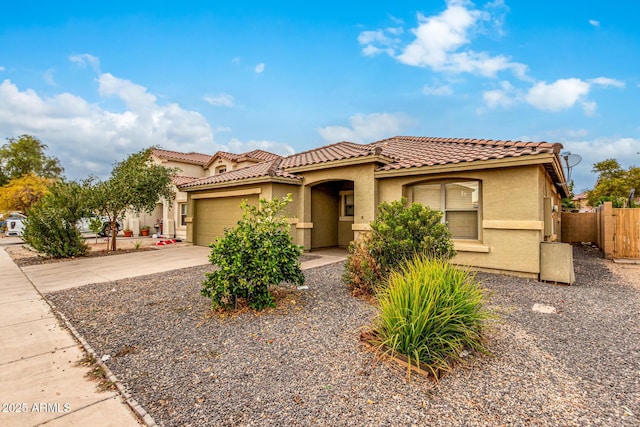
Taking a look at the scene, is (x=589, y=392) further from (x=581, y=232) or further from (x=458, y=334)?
(x=581, y=232)

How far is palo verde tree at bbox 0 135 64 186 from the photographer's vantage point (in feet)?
108

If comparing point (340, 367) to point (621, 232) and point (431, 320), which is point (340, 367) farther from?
point (621, 232)

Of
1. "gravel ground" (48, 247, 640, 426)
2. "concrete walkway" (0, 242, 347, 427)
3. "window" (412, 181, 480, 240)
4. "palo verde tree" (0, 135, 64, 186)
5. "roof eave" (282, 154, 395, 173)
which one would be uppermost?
"palo verde tree" (0, 135, 64, 186)

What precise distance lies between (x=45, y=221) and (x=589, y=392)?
15.5 metres

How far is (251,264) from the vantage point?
4910 millimetres

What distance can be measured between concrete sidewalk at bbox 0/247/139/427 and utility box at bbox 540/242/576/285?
8470 millimetres

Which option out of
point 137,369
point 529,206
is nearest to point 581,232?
point 529,206

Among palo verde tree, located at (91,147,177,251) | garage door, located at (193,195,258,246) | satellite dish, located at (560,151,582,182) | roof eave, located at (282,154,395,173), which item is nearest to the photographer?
roof eave, located at (282,154,395,173)

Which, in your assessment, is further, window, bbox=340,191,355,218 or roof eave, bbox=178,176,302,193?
window, bbox=340,191,355,218

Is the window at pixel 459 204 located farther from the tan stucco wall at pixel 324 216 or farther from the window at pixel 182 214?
the window at pixel 182 214

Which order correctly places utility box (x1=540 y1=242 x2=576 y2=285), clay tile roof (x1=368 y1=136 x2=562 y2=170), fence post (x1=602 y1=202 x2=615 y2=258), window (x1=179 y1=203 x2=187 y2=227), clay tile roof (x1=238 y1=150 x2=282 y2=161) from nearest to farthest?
Answer: utility box (x1=540 y1=242 x2=576 y2=285), clay tile roof (x1=368 y1=136 x2=562 y2=170), fence post (x1=602 y1=202 x2=615 y2=258), window (x1=179 y1=203 x2=187 y2=227), clay tile roof (x1=238 y1=150 x2=282 y2=161)

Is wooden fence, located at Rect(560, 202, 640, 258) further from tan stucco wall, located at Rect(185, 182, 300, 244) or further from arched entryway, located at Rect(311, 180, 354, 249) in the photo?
tan stucco wall, located at Rect(185, 182, 300, 244)

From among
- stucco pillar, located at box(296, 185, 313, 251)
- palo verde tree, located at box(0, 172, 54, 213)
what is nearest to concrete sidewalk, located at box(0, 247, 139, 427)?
stucco pillar, located at box(296, 185, 313, 251)

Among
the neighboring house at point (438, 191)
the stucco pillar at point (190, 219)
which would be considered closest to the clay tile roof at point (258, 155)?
the stucco pillar at point (190, 219)
